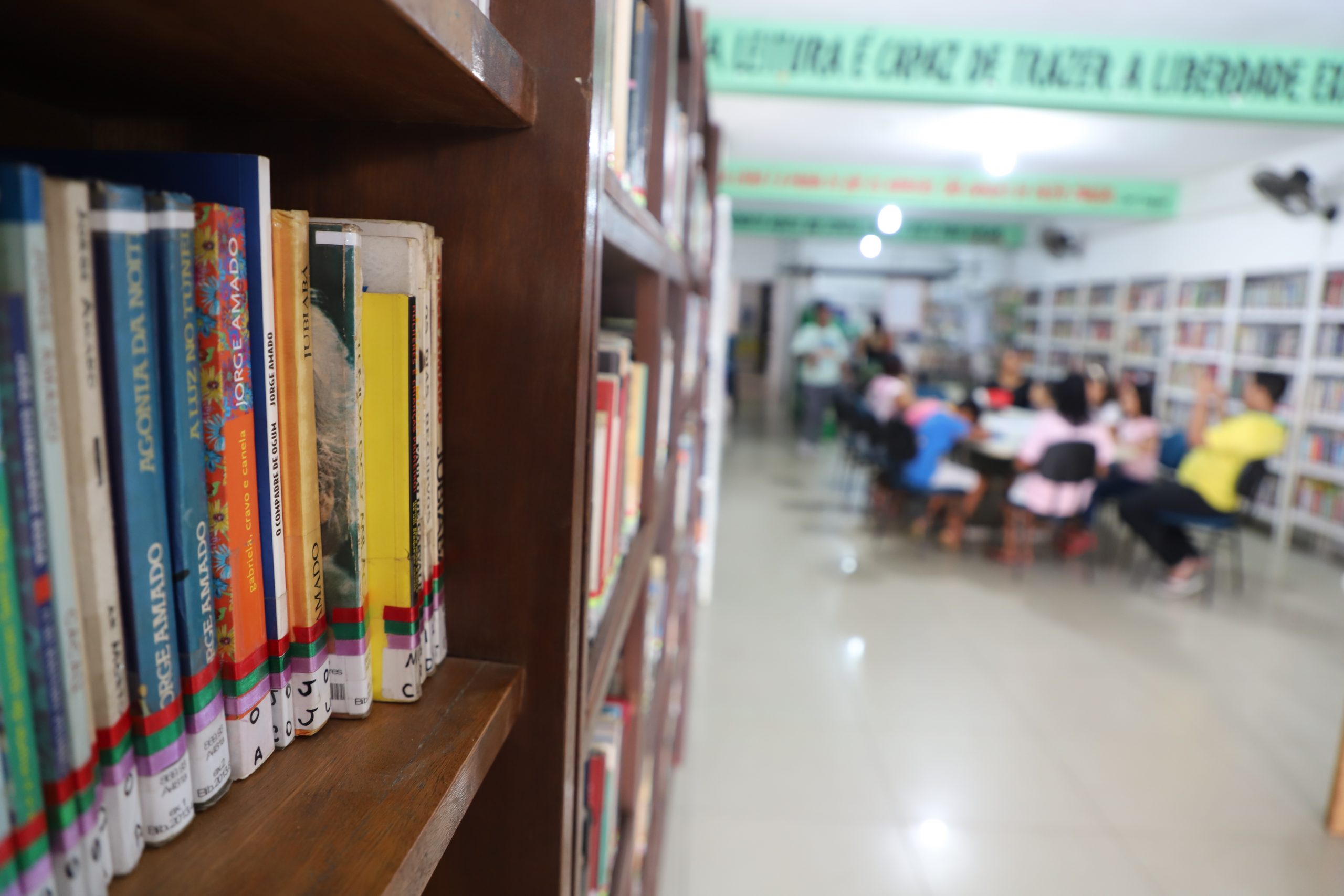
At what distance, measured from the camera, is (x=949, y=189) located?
8.34 metres

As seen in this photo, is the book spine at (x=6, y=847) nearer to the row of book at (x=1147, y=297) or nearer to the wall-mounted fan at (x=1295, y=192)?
the wall-mounted fan at (x=1295, y=192)

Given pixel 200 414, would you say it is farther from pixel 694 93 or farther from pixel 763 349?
pixel 763 349

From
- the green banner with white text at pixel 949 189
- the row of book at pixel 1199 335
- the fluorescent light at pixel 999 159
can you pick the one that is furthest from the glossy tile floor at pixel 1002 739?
the green banner with white text at pixel 949 189

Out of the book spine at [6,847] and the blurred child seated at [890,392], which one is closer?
the book spine at [6,847]

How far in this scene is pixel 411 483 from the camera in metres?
0.53

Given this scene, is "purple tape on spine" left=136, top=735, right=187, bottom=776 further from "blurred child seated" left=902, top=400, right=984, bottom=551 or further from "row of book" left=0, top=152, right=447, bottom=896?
"blurred child seated" left=902, top=400, right=984, bottom=551

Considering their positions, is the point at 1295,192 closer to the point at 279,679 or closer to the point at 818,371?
the point at 818,371

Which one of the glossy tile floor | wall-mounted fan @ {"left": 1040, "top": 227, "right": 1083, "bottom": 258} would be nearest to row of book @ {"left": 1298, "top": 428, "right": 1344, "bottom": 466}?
the glossy tile floor

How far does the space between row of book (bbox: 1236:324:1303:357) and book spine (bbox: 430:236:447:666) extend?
7.96m

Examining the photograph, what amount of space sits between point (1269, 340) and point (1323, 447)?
1.15 metres

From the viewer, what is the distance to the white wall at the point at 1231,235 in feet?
20.8

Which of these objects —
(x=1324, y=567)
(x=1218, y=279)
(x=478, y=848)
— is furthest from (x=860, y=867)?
(x=1218, y=279)

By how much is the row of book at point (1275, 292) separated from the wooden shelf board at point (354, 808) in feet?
26.5

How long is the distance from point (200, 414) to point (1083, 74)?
201 inches
